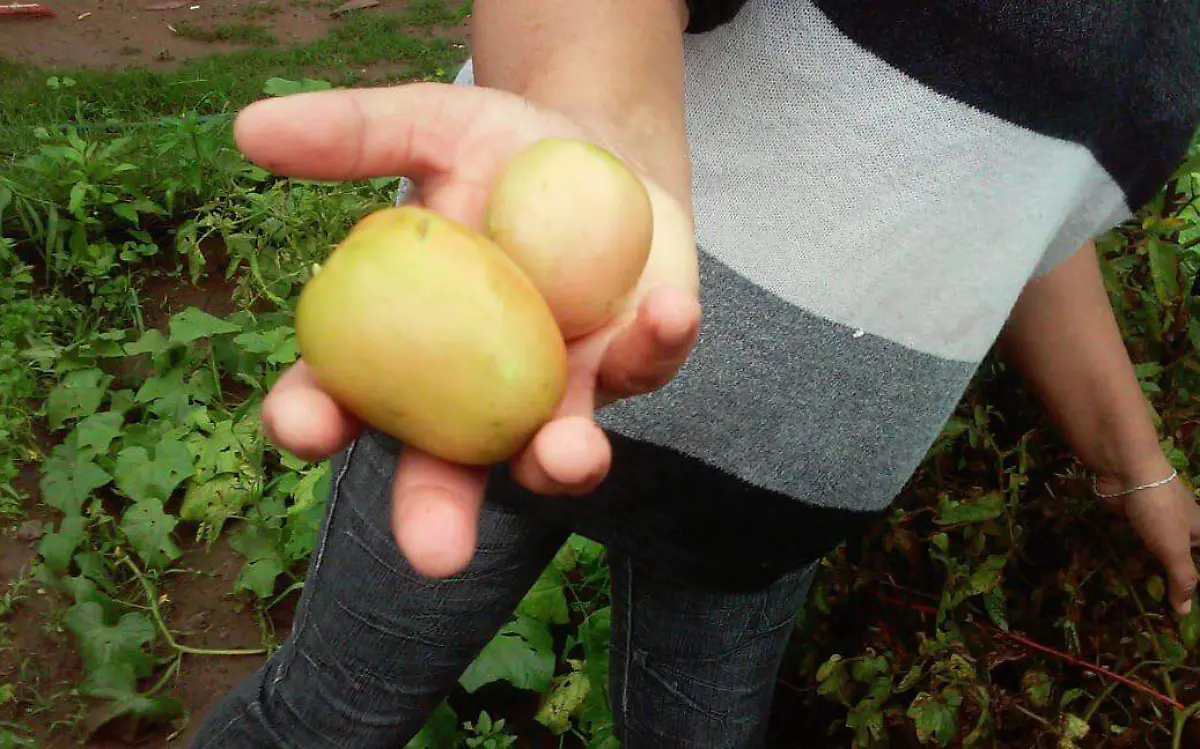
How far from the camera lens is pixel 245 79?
3834mm

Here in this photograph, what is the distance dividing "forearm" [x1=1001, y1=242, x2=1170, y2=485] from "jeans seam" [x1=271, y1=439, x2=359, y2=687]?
831 mm

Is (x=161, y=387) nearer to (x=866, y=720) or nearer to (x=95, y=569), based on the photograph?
(x=95, y=569)

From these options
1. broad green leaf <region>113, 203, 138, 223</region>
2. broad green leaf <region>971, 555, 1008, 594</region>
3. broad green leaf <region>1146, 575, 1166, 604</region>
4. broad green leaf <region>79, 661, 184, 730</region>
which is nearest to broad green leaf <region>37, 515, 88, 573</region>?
broad green leaf <region>79, 661, 184, 730</region>

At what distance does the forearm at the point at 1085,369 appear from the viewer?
131cm

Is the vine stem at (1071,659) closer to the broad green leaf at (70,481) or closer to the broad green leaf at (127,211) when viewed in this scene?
the broad green leaf at (70,481)

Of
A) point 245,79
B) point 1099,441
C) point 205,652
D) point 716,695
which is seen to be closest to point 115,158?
point 245,79

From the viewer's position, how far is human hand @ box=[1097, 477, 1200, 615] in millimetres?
1419

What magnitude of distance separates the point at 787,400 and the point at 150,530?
1598mm

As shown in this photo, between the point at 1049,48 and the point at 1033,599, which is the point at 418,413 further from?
the point at 1033,599

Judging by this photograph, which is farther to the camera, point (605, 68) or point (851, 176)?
point (851, 176)

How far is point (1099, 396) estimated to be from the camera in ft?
4.47

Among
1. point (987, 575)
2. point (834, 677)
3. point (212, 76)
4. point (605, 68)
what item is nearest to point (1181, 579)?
point (987, 575)

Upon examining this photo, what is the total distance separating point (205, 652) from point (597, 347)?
158 centimetres

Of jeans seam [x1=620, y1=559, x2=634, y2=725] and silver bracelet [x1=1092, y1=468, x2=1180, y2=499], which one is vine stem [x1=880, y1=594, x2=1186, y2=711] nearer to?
silver bracelet [x1=1092, y1=468, x2=1180, y2=499]
